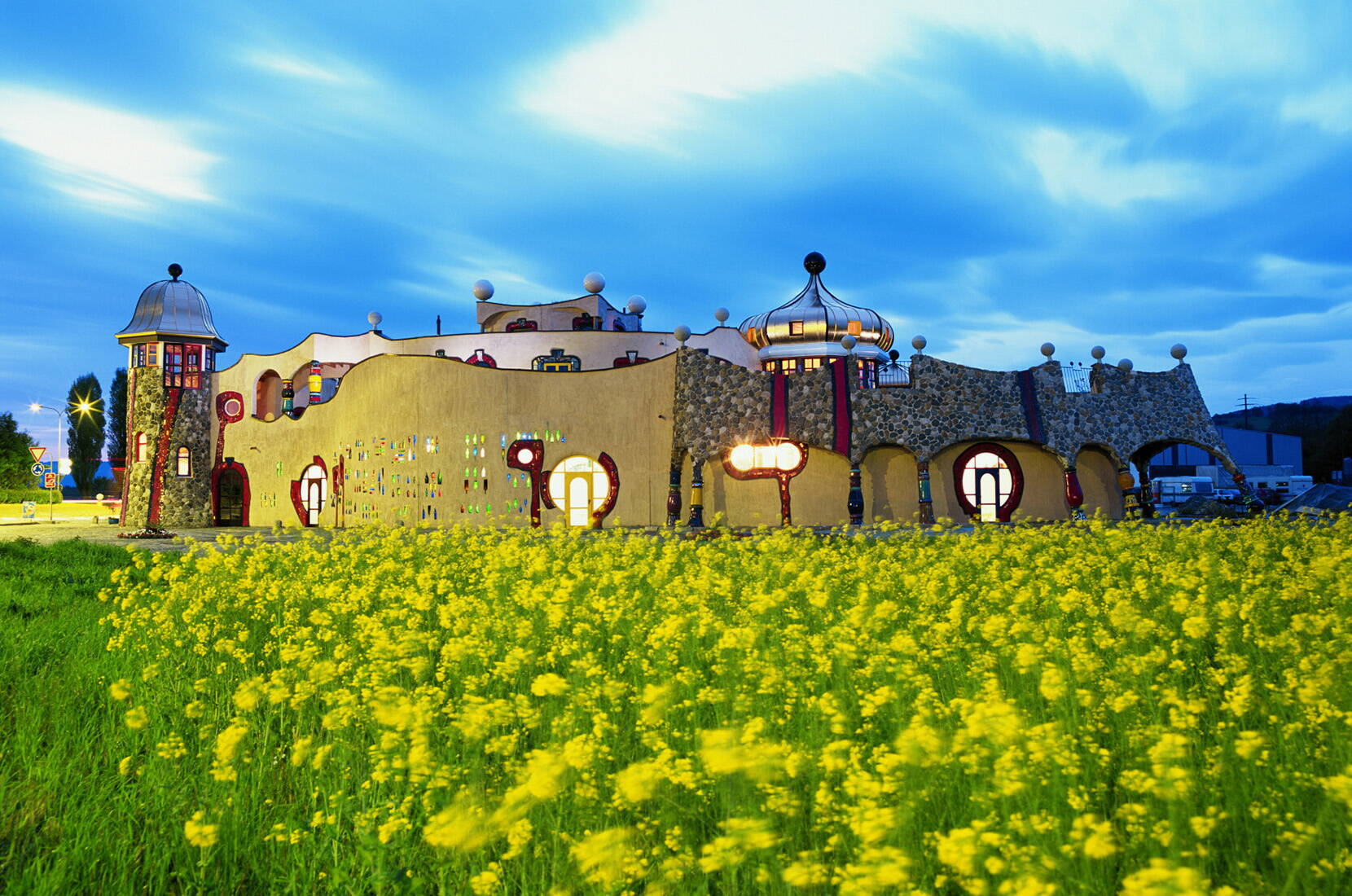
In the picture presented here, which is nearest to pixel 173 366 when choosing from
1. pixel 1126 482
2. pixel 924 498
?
pixel 924 498

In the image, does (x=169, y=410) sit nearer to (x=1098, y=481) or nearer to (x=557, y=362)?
(x=557, y=362)

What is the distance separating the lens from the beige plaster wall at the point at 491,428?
2444 centimetres

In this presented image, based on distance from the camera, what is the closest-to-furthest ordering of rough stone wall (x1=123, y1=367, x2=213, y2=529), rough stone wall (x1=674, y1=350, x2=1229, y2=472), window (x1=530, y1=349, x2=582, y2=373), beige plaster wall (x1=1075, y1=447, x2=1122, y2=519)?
1. rough stone wall (x1=674, y1=350, x2=1229, y2=472)
2. beige plaster wall (x1=1075, y1=447, x2=1122, y2=519)
3. window (x1=530, y1=349, x2=582, y2=373)
4. rough stone wall (x1=123, y1=367, x2=213, y2=529)

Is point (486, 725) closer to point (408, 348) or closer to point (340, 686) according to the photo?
point (340, 686)

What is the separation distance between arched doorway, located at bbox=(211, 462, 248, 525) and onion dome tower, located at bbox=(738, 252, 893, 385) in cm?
2044

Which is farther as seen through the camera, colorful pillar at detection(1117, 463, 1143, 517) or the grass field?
colorful pillar at detection(1117, 463, 1143, 517)

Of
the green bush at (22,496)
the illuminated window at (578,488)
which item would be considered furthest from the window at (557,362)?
the green bush at (22,496)

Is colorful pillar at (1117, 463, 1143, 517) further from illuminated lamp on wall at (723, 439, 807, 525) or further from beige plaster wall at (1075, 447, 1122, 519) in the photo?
illuminated lamp on wall at (723, 439, 807, 525)

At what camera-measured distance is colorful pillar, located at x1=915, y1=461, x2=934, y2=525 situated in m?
23.5

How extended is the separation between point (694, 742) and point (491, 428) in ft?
69.5

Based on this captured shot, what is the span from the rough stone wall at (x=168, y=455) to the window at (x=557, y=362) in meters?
14.3

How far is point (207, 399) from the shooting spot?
34344 millimetres

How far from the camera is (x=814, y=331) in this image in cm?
3189

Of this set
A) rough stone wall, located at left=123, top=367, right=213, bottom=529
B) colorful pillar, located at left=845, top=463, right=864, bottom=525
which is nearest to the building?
colorful pillar, located at left=845, top=463, right=864, bottom=525
